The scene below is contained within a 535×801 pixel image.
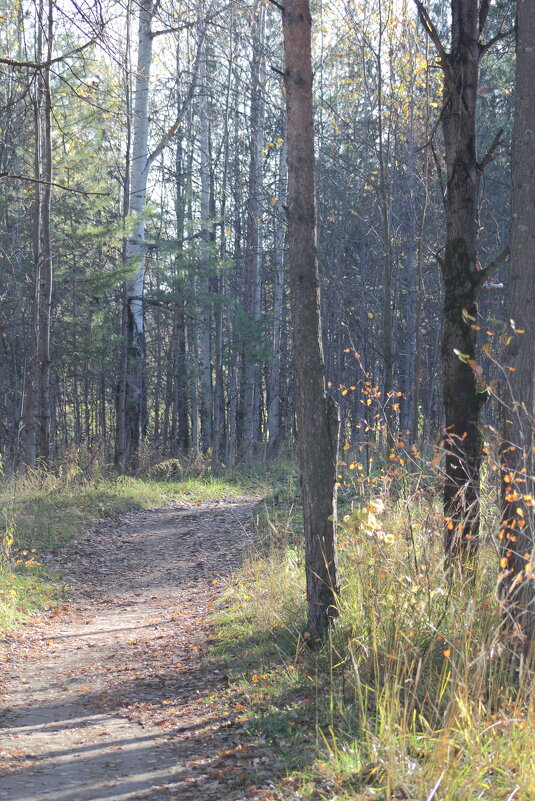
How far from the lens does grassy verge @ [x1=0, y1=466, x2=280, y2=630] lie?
7.86 m

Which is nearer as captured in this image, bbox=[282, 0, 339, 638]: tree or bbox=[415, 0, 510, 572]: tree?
bbox=[282, 0, 339, 638]: tree

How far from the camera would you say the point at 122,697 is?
5.31 metres

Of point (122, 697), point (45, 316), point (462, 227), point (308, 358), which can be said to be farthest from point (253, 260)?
point (122, 697)

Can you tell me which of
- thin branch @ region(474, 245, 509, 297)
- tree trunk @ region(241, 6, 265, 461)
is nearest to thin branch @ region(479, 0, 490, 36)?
thin branch @ region(474, 245, 509, 297)

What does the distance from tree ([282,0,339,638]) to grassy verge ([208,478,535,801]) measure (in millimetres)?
257

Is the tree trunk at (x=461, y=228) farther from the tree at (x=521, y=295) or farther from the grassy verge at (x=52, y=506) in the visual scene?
the grassy verge at (x=52, y=506)

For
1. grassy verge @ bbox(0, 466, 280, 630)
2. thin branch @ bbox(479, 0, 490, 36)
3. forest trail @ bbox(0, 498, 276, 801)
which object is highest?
thin branch @ bbox(479, 0, 490, 36)

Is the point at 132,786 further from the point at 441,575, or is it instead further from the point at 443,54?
the point at 443,54

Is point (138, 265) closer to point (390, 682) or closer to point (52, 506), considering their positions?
point (52, 506)

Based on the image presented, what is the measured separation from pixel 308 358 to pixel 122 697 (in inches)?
108

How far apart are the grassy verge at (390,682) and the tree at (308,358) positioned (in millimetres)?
257

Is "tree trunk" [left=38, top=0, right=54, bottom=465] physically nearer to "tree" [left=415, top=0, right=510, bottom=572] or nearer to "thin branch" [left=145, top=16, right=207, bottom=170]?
"thin branch" [left=145, top=16, right=207, bottom=170]

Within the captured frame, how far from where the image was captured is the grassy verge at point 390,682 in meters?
3.27

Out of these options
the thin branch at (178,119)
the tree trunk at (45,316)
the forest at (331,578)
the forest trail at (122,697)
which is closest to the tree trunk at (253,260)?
the thin branch at (178,119)
